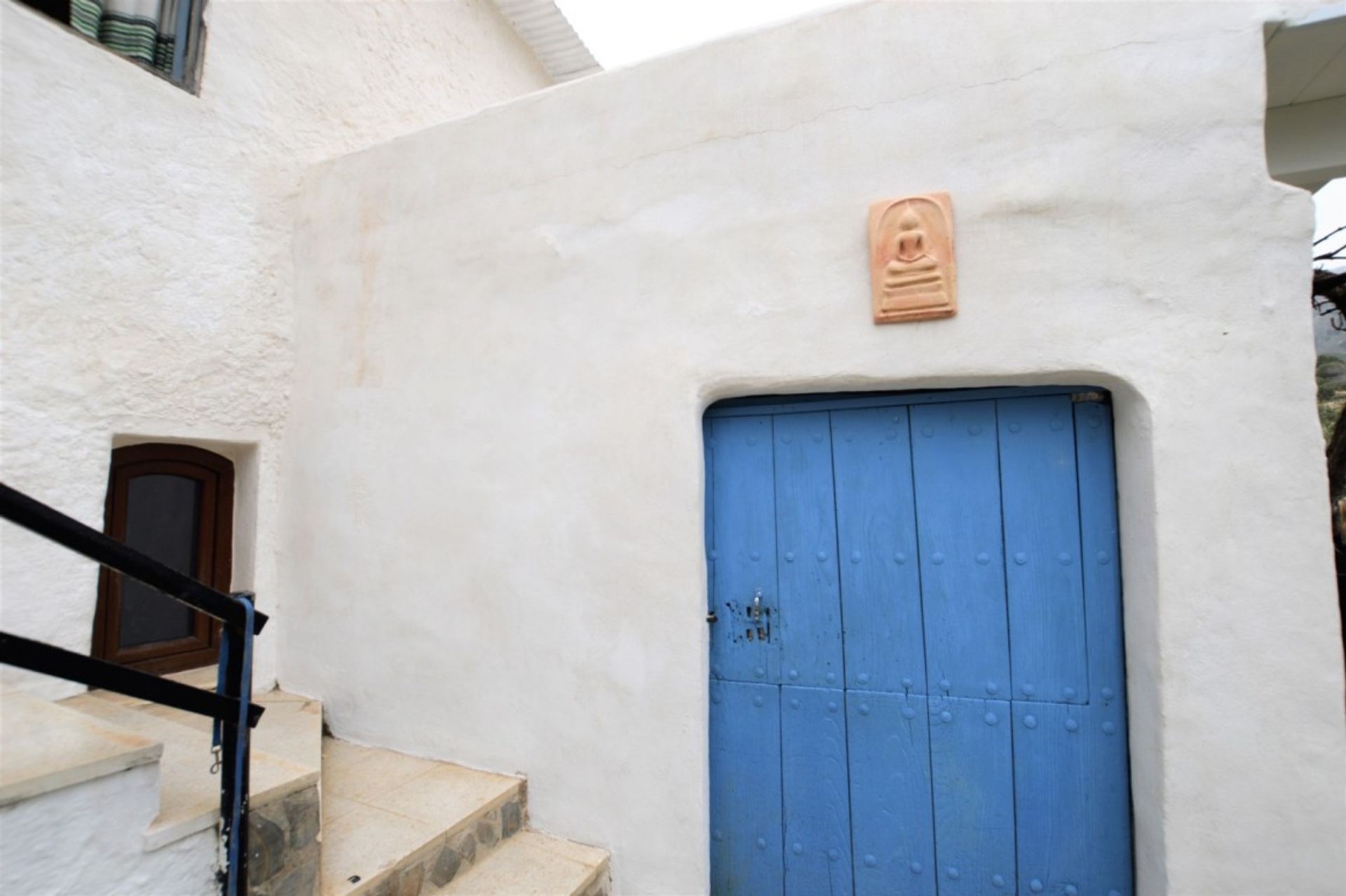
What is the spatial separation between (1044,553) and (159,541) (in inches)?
149

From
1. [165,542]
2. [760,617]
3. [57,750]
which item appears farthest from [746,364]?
[165,542]

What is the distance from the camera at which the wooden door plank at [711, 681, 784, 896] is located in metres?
2.41

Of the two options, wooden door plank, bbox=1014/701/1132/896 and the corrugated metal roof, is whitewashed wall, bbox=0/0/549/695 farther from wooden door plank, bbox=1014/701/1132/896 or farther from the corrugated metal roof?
wooden door plank, bbox=1014/701/1132/896

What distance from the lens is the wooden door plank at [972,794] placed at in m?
2.14

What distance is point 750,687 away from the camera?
247 cm

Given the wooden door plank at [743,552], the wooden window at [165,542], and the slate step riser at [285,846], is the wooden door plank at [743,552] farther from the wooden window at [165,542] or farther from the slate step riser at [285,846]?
the wooden window at [165,542]

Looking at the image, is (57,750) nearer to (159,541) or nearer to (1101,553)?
(159,541)

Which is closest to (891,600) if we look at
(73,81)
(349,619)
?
(349,619)

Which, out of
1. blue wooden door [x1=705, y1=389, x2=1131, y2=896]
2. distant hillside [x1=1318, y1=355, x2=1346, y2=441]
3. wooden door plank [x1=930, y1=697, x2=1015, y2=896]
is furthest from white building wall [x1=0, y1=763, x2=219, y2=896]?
distant hillside [x1=1318, y1=355, x2=1346, y2=441]

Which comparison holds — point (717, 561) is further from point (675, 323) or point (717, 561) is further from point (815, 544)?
point (675, 323)

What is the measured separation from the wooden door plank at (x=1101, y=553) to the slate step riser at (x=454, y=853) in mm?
2143

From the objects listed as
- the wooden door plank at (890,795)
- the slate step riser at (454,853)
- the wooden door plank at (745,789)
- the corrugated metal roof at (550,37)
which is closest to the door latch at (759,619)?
the wooden door plank at (745,789)

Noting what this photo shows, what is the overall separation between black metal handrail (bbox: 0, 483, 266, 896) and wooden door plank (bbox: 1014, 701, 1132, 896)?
225 cm

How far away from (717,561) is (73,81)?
3.27 metres
